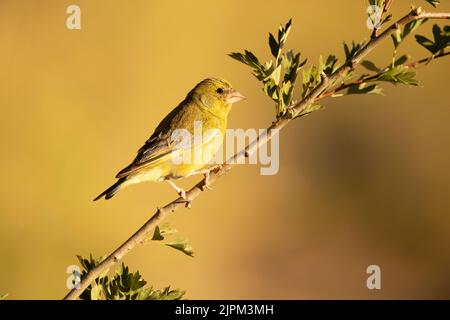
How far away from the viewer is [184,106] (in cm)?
410

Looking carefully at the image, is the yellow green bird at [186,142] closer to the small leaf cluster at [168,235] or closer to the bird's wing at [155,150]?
the bird's wing at [155,150]

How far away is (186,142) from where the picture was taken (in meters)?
3.78

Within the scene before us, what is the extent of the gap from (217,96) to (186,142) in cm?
47

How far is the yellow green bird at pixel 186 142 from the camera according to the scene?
366cm

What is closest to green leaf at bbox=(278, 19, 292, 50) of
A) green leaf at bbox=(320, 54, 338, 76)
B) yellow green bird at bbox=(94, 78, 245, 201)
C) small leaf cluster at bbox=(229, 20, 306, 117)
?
small leaf cluster at bbox=(229, 20, 306, 117)

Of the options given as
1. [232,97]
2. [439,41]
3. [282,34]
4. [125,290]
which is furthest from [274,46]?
[232,97]

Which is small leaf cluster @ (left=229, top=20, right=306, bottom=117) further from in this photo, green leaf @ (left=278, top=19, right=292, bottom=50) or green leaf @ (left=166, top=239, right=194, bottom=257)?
green leaf @ (left=166, top=239, right=194, bottom=257)

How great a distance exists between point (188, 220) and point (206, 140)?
3656 mm

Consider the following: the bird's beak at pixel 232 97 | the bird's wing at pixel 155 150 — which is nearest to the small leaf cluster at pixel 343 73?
the bird's wing at pixel 155 150

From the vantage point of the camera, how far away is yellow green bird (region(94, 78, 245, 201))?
3.66 meters

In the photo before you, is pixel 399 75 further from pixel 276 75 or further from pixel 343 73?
pixel 276 75

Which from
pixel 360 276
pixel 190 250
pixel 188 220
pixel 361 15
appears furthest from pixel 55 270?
pixel 361 15

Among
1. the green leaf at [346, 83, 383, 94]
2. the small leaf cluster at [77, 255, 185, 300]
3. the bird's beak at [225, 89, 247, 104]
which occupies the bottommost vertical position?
the small leaf cluster at [77, 255, 185, 300]

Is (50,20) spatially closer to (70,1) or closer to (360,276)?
(70,1)
